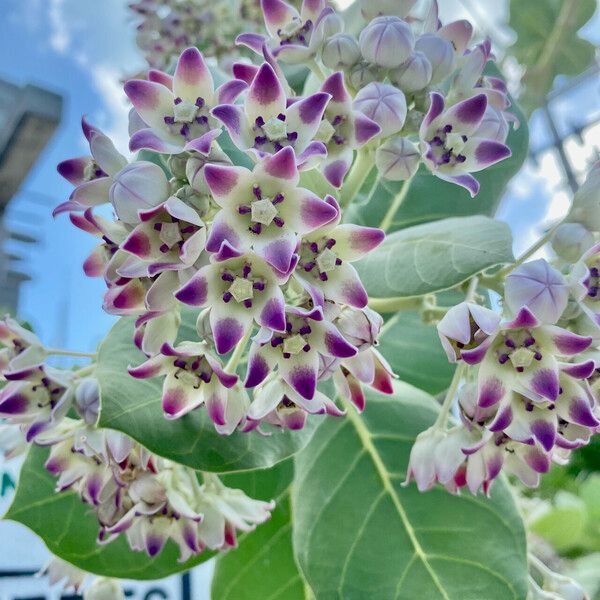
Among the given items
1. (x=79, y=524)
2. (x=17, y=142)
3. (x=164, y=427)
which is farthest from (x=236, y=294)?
(x=17, y=142)

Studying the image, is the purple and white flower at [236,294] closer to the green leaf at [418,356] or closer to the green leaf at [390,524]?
Answer: the green leaf at [390,524]

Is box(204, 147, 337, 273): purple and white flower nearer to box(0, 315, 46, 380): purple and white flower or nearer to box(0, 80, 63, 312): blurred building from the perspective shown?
box(0, 315, 46, 380): purple and white flower

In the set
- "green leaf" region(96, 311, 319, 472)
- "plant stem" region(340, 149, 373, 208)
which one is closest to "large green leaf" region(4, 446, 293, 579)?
"green leaf" region(96, 311, 319, 472)

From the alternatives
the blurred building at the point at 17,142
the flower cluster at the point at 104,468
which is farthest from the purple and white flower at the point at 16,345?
the blurred building at the point at 17,142

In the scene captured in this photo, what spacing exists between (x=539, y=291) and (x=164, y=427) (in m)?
0.28

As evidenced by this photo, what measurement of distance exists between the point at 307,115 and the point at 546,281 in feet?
0.61

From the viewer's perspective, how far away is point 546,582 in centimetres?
80

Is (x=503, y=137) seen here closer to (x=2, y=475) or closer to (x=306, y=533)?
(x=306, y=533)

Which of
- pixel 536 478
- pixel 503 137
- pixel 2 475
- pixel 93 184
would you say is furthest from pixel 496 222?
pixel 2 475

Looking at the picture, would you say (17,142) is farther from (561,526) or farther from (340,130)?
(340,130)

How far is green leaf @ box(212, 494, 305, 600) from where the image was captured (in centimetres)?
84

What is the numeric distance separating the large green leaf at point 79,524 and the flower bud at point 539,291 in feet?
1.15

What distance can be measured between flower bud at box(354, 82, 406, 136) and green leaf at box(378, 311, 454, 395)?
13.9 inches

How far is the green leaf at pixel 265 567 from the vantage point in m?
0.84
